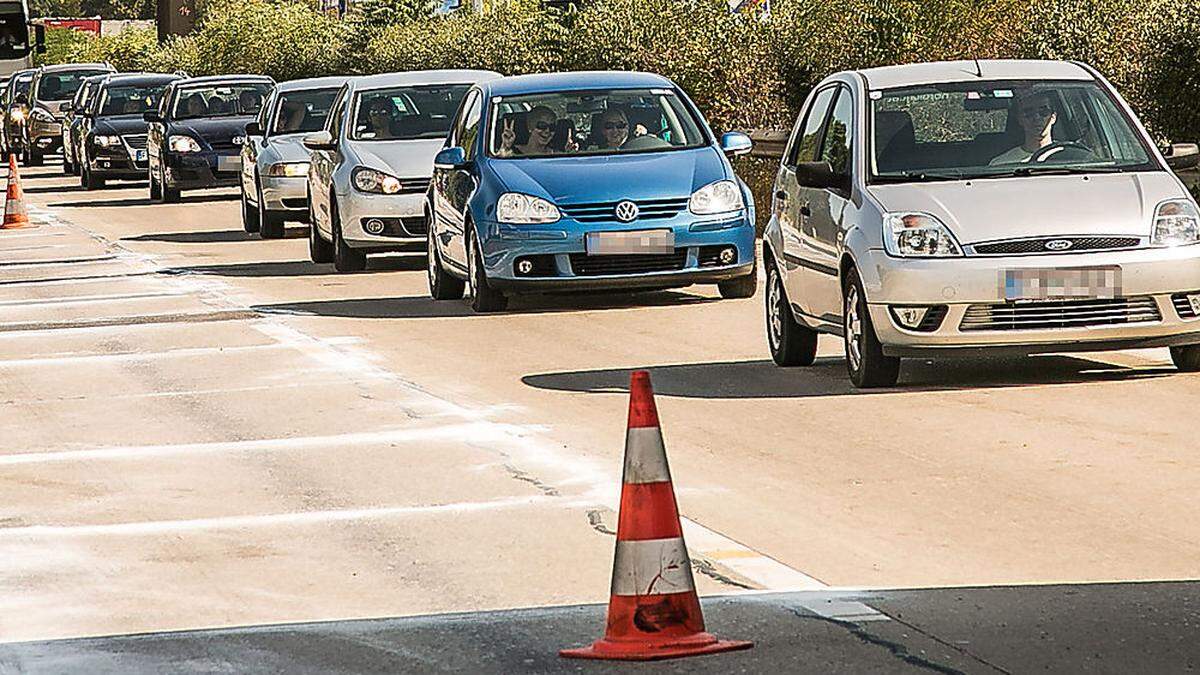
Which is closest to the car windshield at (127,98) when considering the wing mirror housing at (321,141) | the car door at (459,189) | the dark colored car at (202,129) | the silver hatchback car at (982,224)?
the dark colored car at (202,129)

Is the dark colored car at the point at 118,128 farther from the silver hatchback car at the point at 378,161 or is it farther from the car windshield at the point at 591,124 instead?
the car windshield at the point at 591,124

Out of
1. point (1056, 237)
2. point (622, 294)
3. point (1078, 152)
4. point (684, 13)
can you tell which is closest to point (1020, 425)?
point (1056, 237)

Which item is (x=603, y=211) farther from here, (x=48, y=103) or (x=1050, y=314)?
(x=48, y=103)

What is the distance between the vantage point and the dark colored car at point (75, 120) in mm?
44531

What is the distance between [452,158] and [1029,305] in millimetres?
7143

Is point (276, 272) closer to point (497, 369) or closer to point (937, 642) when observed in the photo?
point (497, 369)

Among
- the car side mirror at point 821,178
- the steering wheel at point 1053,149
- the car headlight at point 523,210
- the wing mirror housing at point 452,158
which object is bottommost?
the car headlight at point 523,210

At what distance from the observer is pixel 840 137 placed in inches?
528

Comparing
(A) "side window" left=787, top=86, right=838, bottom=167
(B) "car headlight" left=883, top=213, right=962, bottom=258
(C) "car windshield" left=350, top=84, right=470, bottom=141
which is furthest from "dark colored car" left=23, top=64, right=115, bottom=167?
(B) "car headlight" left=883, top=213, right=962, bottom=258

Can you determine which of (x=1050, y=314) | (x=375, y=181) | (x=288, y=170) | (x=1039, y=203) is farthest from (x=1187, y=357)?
(x=288, y=170)

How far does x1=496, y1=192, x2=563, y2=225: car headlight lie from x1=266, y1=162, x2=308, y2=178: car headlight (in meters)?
10.00

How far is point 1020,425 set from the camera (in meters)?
11.1

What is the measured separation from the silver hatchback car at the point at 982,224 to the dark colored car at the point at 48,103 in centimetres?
4144

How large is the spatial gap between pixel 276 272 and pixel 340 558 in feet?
48.1
